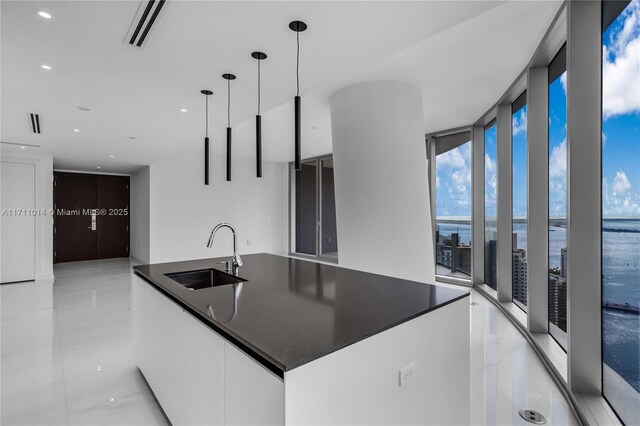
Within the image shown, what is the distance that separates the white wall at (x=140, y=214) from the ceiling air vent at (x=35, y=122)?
2985 mm

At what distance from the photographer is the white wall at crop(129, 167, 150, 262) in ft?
25.2

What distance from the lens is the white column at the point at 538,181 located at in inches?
122

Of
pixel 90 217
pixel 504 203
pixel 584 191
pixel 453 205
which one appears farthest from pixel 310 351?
pixel 90 217

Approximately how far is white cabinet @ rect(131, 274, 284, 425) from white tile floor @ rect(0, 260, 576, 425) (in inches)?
12.2

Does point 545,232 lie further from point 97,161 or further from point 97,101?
point 97,161

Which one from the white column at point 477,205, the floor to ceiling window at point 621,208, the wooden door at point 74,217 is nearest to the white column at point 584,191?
the floor to ceiling window at point 621,208

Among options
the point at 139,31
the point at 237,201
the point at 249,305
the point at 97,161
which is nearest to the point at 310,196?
the point at 237,201

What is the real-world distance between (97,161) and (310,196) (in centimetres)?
523

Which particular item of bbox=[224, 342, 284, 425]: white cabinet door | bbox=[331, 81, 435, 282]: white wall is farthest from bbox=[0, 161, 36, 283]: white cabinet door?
bbox=[224, 342, 284, 425]: white cabinet door

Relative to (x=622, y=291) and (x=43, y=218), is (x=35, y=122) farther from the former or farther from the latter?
(x=622, y=291)

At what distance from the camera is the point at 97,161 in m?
7.32

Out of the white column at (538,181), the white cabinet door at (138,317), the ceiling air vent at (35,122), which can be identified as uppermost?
the ceiling air vent at (35,122)

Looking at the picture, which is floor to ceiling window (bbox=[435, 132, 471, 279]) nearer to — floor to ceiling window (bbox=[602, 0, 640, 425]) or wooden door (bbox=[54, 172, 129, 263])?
floor to ceiling window (bbox=[602, 0, 640, 425])

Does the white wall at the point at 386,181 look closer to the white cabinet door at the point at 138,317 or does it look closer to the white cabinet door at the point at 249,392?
the white cabinet door at the point at 138,317
